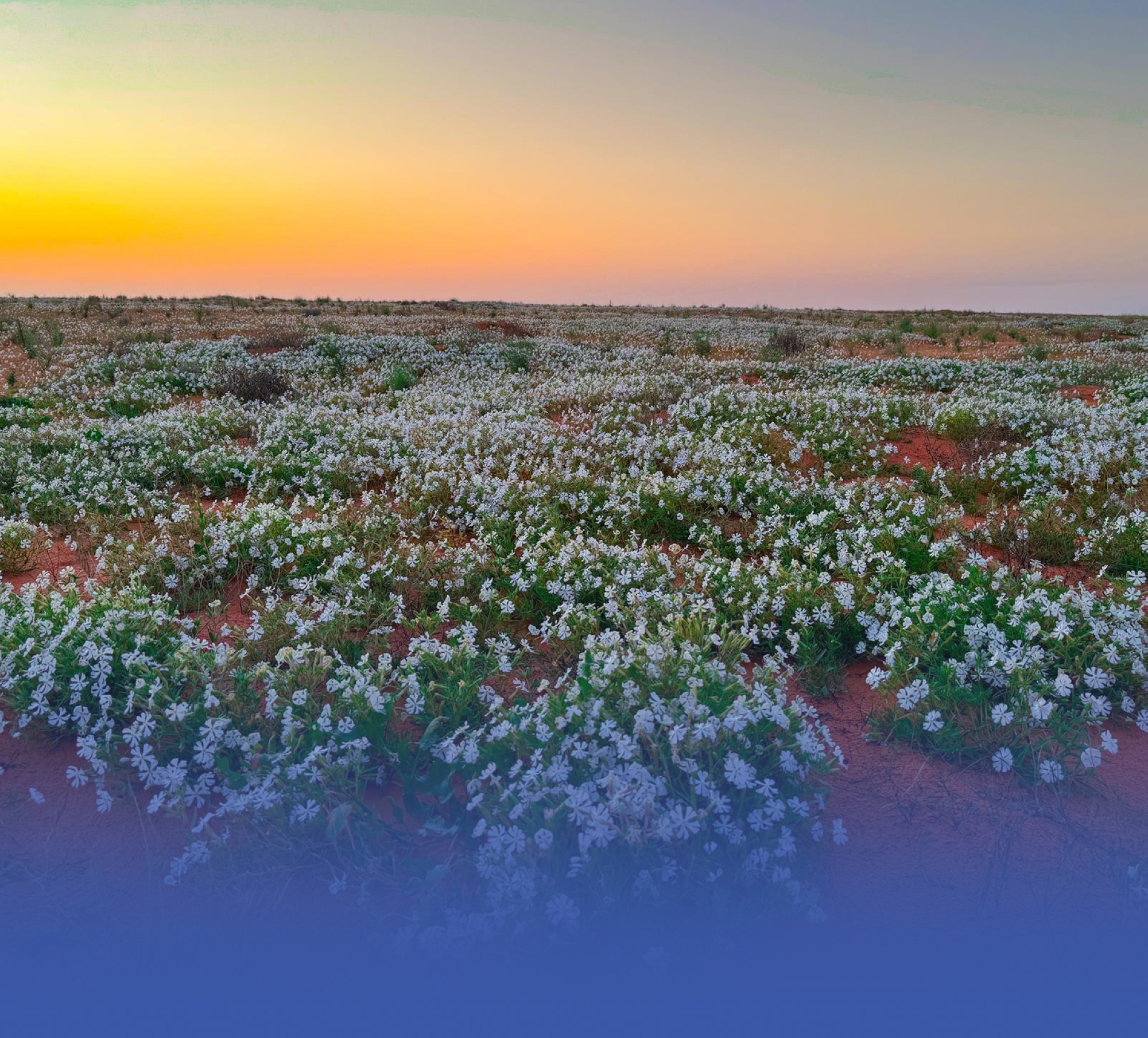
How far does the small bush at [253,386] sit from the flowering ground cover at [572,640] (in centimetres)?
333

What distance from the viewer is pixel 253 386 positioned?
14742 millimetres

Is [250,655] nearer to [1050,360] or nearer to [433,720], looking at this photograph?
[433,720]

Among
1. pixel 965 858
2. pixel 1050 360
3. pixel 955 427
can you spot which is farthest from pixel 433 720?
pixel 1050 360

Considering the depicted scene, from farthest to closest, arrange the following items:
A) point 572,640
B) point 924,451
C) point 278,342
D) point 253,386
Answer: point 278,342, point 253,386, point 924,451, point 572,640

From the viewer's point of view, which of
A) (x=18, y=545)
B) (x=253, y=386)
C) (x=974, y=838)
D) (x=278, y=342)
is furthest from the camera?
(x=278, y=342)

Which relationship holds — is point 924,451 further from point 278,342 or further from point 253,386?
point 278,342

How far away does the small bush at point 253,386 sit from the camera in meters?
14.5

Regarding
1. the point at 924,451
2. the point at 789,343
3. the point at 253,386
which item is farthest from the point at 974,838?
the point at 789,343

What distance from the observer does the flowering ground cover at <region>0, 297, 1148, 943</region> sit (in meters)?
3.02

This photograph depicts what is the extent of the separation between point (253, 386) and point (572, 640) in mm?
12334

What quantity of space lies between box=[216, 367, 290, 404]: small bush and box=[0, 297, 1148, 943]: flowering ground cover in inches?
131

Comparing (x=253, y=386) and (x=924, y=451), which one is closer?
(x=924, y=451)

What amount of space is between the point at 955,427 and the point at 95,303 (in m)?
41.0

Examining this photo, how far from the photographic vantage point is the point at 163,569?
231 inches
